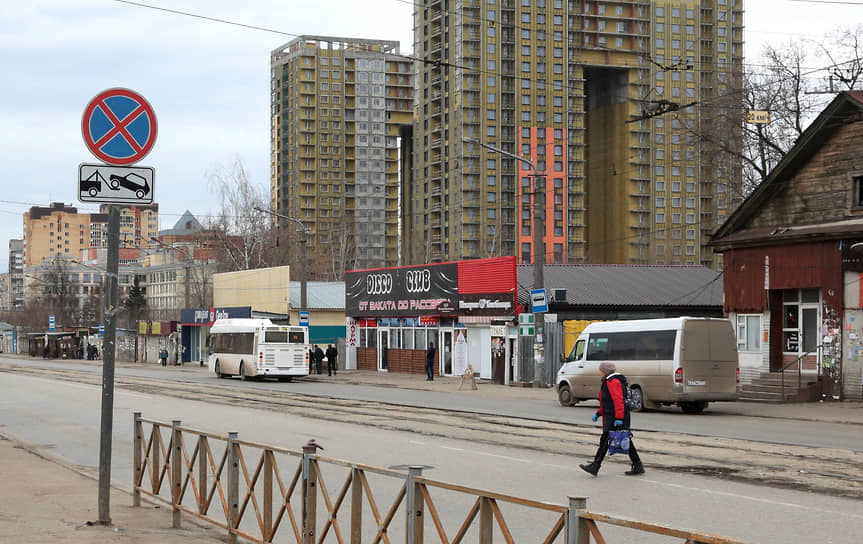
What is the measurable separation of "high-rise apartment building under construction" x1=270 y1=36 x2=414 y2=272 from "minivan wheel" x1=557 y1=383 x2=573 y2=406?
13003 centimetres

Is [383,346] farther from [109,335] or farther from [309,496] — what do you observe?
[309,496]

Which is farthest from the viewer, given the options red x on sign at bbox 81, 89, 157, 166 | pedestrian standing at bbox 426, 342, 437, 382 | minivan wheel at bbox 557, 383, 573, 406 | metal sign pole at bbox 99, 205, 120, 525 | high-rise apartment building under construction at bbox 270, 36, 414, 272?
high-rise apartment building under construction at bbox 270, 36, 414, 272

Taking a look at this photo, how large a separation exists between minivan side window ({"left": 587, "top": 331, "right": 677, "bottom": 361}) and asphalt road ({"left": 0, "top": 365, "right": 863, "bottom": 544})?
164 centimetres

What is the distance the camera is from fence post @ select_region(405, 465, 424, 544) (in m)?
6.62

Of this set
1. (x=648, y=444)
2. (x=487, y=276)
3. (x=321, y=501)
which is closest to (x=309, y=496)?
(x=321, y=501)

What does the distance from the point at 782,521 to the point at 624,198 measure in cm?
12445

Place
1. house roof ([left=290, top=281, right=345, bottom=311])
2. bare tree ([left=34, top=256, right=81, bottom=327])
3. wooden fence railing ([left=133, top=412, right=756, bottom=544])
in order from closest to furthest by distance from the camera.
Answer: wooden fence railing ([left=133, top=412, right=756, bottom=544]) → house roof ([left=290, top=281, right=345, bottom=311]) → bare tree ([left=34, top=256, right=81, bottom=327])

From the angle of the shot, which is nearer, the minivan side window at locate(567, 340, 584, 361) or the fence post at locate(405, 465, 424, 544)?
the fence post at locate(405, 465, 424, 544)

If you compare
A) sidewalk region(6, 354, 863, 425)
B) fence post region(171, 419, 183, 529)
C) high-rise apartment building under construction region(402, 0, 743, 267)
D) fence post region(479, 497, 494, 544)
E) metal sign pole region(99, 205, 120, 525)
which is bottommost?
sidewalk region(6, 354, 863, 425)

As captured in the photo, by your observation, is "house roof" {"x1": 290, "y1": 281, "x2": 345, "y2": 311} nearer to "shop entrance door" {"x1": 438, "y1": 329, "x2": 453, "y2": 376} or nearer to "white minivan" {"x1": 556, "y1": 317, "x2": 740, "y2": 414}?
"shop entrance door" {"x1": 438, "y1": 329, "x2": 453, "y2": 376}

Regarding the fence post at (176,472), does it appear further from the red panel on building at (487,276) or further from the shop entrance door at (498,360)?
the red panel on building at (487,276)

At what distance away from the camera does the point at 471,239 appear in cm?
12781

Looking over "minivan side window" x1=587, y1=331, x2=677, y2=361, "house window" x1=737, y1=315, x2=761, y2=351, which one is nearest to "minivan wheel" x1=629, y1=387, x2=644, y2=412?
"minivan side window" x1=587, y1=331, x2=677, y2=361

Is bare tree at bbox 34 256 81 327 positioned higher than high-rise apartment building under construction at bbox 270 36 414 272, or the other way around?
high-rise apartment building under construction at bbox 270 36 414 272
